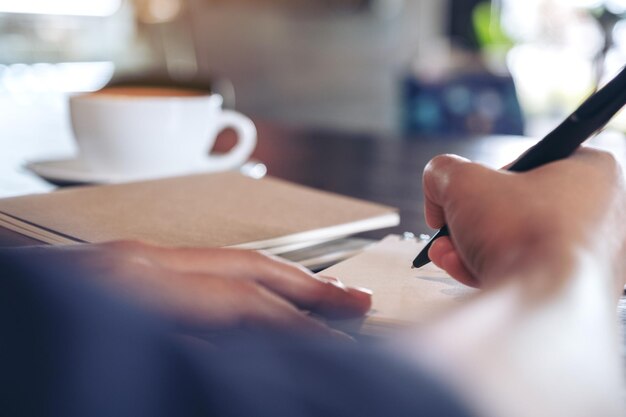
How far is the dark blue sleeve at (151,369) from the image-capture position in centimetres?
17

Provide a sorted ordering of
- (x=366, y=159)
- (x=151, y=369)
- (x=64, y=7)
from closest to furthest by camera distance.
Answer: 1. (x=151, y=369)
2. (x=366, y=159)
3. (x=64, y=7)

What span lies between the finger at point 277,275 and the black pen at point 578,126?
60mm

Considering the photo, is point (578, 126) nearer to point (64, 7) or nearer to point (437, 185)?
point (437, 185)

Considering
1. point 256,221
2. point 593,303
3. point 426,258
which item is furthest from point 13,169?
point 593,303

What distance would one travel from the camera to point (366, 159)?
852 mm

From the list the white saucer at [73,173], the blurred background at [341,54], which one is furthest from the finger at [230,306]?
the blurred background at [341,54]

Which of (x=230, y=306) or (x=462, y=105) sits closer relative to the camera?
(x=230, y=306)

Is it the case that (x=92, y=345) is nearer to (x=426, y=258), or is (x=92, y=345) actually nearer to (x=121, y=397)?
(x=121, y=397)

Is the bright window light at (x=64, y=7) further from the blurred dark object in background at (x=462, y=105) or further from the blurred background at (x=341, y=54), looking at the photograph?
the blurred dark object in background at (x=462, y=105)

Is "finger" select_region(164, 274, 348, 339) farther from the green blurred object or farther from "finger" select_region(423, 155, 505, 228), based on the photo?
the green blurred object

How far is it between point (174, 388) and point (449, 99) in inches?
77.9

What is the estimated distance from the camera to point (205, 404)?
195mm

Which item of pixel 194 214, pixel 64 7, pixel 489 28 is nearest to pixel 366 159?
pixel 194 214

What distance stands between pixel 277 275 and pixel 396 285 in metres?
0.08
